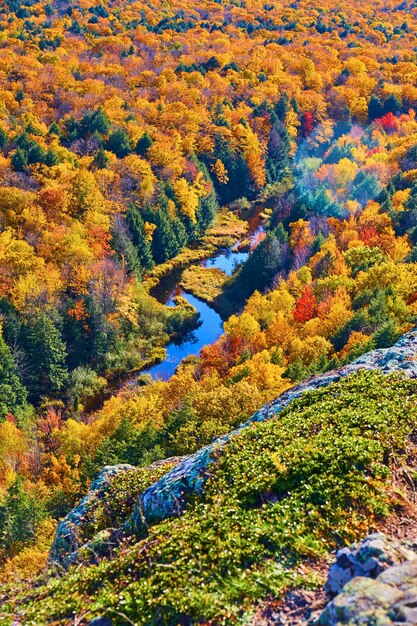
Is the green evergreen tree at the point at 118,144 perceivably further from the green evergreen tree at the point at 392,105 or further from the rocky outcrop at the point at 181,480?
the rocky outcrop at the point at 181,480

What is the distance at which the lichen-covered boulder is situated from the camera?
1227 centimetres

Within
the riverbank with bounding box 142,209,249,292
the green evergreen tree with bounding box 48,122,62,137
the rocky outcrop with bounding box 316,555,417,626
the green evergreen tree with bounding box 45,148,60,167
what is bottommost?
the riverbank with bounding box 142,209,249,292

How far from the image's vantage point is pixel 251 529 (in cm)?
1560

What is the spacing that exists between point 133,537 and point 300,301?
165ft

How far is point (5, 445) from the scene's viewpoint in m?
50.4

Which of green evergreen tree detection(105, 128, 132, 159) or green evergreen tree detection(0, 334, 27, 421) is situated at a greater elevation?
green evergreen tree detection(105, 128, 132, 159)

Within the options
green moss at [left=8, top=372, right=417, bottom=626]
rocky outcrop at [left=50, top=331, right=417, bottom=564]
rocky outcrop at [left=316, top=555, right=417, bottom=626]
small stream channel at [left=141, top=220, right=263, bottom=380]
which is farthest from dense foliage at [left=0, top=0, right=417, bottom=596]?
rocky outcrop at [left=316, top=555, right=417, bottom=626]

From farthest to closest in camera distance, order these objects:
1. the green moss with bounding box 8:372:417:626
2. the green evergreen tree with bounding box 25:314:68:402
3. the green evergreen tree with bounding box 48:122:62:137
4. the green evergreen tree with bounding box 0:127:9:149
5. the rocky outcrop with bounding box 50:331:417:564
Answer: the green evergreen tree with bounding box 48:122:62:137
the green evergreen tree with bounding box 0:127:9:149
the green evergreen tree with bounding box 25:314:68:402
the rocky outcrop with bounding box 50:331:417:564
the green moss with bounding box 8:372:417:626

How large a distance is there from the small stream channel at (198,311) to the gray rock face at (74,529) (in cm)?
4363

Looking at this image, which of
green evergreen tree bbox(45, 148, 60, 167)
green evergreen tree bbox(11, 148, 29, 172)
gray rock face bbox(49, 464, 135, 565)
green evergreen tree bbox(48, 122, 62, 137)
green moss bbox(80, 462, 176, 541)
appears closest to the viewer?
gray rock face bbox(49, 464, 135, 565)

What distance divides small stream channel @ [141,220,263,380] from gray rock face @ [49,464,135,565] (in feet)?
143

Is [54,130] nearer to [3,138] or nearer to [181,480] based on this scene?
[3,138]

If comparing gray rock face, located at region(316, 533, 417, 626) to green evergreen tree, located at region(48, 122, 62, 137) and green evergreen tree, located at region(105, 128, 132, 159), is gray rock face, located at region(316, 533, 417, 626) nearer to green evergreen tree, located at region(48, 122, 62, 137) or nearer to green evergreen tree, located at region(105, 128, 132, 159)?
green evergreen tree, located at region(105, 128, 132, 159)

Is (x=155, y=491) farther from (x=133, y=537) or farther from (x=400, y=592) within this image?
(x=400, y=592)
